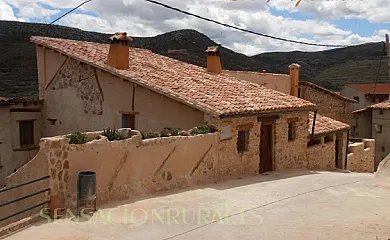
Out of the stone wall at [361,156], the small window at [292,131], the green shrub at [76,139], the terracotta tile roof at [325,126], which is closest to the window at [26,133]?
the green shrub at [76,139]

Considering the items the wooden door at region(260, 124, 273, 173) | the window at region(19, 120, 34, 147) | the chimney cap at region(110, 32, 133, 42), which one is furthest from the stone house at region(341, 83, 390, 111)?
the window at region(19, 120, 34, 147)

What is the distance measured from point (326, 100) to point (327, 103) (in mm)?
240

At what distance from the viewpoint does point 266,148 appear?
14453 mm

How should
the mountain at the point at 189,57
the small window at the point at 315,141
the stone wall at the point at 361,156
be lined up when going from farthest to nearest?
the mountain at the point at 189,57, the stone wall at the point at 361,156, the small window at the point at 315,141

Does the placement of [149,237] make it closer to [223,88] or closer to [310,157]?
[223,88]

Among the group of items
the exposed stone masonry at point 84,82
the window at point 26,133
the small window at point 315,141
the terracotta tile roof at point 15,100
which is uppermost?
the exposed stone masonry at point 84,82

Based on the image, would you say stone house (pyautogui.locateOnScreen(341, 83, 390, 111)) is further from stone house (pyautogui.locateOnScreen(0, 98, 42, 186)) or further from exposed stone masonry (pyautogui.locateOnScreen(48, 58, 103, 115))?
stone house (pyautogui.locateOnScreen(0, 98, 42, 186))

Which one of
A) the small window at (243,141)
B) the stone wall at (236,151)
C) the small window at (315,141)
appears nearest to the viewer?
the stone wall at (236,151)

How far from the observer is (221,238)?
6707mm

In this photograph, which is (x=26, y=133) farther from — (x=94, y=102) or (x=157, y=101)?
(x=157, y=101)

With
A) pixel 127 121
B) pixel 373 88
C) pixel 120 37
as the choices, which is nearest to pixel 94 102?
pixel 127 121

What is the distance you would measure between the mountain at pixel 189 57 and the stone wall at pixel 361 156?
9.66 meters

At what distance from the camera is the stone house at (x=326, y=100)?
2680 cm

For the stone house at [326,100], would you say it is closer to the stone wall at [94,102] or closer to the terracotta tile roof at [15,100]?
the stone wall at [94,102]
